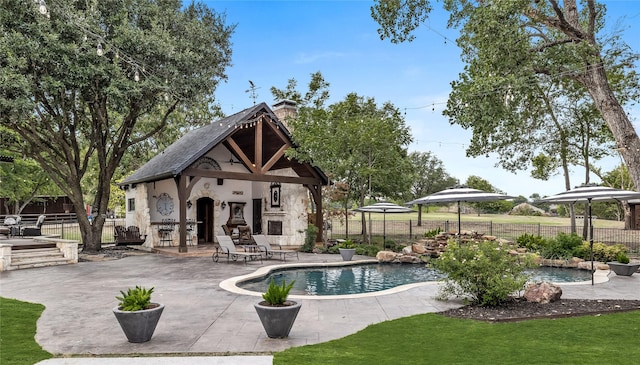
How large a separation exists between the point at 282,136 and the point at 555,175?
56.2 feet

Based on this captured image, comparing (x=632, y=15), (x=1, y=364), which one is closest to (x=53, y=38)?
(x=1, y=364)

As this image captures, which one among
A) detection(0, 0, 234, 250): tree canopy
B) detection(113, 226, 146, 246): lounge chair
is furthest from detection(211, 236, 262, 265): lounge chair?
detection(0, 0, 234, 250): tree canopy

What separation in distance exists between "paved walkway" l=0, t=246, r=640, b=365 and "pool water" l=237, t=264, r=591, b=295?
97 centimetres

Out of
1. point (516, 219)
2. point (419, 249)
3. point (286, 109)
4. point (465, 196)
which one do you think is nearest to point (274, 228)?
point (286, 109)

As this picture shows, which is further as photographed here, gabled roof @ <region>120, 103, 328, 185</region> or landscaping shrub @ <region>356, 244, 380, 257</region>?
landscaping shrub @ <region>356, 244, 380, 257</region>

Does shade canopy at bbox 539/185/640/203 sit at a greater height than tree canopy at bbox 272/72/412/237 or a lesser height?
lesser

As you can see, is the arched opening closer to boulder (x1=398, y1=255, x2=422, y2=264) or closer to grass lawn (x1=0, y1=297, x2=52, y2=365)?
boulder (x1=398, y1=255, x2=422, y2=264)

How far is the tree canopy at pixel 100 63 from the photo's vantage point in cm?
1224

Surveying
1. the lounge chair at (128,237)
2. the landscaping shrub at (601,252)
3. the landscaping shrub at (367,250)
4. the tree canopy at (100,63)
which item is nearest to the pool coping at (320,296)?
the landscaping shrub at (601,252)

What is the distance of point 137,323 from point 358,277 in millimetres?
7657

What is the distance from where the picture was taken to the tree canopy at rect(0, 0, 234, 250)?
12242mm

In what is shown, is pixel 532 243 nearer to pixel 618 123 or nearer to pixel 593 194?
pixel 618 123

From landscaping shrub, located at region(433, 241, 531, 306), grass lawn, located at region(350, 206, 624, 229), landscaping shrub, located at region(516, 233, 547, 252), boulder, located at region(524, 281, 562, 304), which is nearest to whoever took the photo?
landscaping shrub, located at region(433, 241, 531, 306)

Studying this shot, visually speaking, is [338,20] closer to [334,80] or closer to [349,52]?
[349,52]
